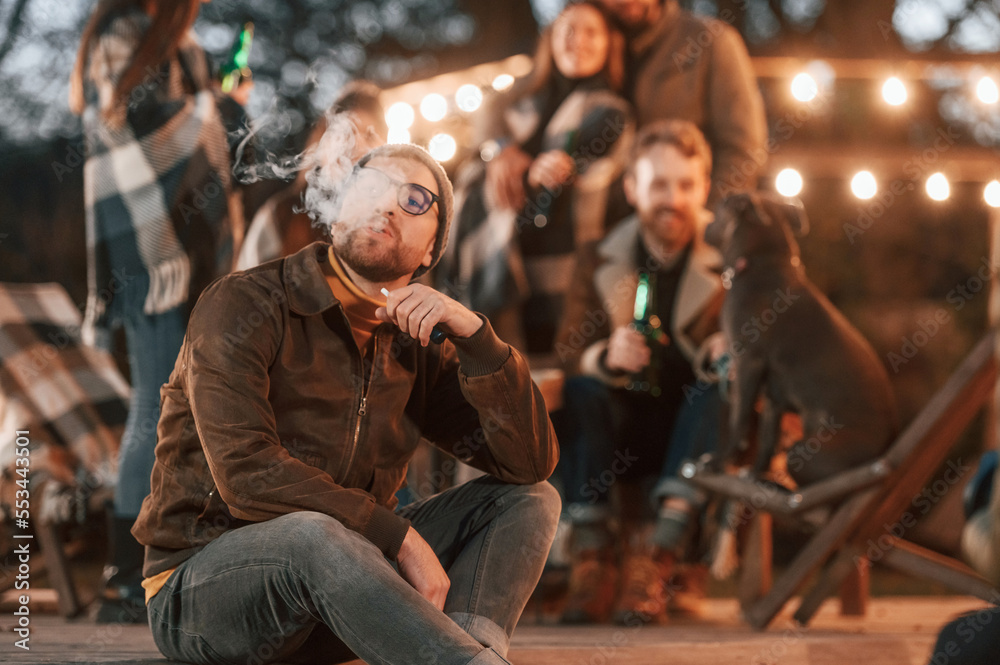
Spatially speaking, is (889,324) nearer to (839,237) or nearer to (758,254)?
(839,237)

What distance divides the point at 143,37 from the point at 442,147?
1.99 meters

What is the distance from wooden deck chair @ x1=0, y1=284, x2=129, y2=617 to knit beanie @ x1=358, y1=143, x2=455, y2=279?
6.74ft

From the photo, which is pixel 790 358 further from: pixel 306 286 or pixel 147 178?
pixel 147 178

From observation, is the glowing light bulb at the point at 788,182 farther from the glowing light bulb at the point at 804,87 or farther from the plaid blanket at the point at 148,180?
the plaid blanket at the point at 148,180

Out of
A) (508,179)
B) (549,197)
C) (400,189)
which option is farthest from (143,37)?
(549,197)

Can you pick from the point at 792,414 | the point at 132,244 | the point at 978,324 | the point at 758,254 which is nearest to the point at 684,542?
the point at 792,414

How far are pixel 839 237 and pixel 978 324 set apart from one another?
129 centimetres

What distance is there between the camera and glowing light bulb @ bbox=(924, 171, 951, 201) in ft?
14.4

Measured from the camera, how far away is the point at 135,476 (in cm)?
317

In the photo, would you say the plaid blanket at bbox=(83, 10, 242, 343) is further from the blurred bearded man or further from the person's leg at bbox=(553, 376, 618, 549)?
the blurred bearded man

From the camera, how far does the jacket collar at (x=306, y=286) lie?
1.94 metres

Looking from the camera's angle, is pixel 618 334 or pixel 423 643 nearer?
pixel 423 643

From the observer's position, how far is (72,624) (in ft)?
10.5

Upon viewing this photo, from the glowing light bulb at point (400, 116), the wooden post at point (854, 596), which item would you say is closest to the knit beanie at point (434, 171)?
the wooden post at point (854, 596)
